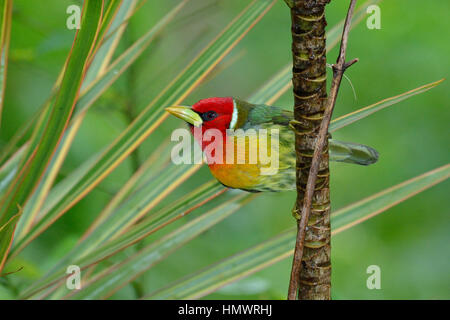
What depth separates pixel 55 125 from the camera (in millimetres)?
567

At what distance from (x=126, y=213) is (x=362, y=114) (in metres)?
0.42

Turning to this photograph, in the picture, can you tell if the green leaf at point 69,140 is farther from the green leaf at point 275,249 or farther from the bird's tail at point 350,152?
the bird's tail at point 350,152

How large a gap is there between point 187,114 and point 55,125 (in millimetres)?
148

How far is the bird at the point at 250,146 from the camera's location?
644 millimetres

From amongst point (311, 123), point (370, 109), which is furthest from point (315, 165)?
point (370, 109)

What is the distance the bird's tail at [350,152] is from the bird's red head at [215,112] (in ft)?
0.44

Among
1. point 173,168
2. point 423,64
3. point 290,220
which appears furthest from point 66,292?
point 423,64

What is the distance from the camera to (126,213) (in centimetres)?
86

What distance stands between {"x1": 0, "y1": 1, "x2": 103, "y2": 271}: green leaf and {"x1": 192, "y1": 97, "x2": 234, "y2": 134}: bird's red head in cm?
15

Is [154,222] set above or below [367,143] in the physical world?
below

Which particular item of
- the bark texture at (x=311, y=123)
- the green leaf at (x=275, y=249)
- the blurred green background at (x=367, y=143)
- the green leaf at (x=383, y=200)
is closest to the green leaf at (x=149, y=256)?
the green leaf at (x=275, y=249)

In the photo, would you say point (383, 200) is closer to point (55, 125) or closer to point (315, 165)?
point (315, 165)

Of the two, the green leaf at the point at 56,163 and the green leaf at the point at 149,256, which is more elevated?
the green leaf at the point at 56,163
